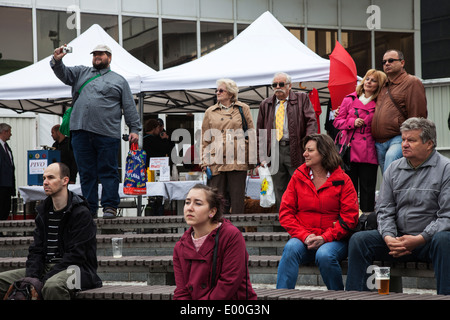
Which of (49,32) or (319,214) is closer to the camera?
(319,214)

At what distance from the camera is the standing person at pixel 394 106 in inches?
308

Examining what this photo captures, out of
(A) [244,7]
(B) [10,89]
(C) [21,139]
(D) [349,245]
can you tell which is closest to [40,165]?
(B) [10,89]

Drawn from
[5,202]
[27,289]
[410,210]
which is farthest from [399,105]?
[5,202]

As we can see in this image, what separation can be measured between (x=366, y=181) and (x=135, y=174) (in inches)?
135

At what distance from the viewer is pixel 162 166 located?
11227mm

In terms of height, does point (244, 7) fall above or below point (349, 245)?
above

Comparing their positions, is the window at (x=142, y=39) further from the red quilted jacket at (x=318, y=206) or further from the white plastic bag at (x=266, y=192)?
the red quilted jacket at (x=318, y=206)

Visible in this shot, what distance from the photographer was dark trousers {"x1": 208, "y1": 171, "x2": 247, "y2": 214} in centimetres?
894

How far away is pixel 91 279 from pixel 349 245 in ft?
6.72

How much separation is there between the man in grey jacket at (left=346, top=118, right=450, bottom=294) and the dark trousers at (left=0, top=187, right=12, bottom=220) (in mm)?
7159

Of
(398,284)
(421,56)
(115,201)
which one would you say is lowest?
(398,284)

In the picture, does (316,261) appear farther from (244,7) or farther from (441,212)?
(244,7)

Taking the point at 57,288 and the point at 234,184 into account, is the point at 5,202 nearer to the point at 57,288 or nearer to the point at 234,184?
the point at 234,184

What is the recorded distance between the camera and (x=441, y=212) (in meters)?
5.51
